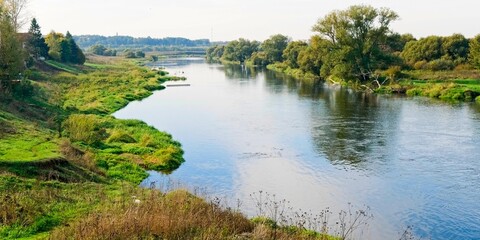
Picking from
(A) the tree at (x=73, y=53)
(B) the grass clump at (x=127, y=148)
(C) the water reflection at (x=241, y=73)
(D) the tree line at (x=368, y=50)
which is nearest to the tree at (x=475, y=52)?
(D) the tree line at (x=368, y=50)

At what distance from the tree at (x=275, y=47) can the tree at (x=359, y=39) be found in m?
57.2

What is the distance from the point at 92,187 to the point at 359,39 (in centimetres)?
6208

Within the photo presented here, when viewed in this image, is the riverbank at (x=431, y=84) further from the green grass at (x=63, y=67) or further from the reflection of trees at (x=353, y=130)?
the green grass at (x=63, y=67)

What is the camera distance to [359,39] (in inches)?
2923

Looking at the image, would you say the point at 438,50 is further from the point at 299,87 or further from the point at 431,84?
the point at 299,87

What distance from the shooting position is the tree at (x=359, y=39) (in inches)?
2879

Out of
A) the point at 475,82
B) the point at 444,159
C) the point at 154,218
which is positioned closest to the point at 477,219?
the point at 444,159

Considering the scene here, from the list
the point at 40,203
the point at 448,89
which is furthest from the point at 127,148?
the point at 448,89

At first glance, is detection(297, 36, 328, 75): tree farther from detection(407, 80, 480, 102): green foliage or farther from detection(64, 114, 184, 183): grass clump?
detection(64, 114, 184, 183): grass clump

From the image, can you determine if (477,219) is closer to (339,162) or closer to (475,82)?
(339,162)

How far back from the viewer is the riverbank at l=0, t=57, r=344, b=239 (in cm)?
1284

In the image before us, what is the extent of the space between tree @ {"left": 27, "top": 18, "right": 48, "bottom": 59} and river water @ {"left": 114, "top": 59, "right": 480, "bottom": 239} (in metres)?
34.7

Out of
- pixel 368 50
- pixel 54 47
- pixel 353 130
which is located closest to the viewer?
pixel 353 130

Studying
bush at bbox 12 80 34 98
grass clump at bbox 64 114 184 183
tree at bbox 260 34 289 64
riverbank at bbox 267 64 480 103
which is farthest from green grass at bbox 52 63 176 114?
tree at bbox 260 34 289 64
